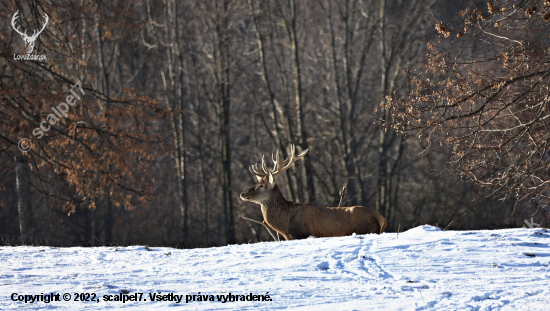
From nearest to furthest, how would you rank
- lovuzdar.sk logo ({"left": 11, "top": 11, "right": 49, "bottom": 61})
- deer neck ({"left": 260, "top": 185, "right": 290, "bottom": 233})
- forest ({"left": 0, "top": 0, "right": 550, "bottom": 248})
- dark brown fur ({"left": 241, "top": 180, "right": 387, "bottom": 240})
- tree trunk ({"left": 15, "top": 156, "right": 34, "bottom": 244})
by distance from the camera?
dark brown fur ({"left": 241, "top": 180, "right": 387, "bottom": 240}) → deer neck ({"left": 260, "top": 185, "right": 290, "bottom": 233}) → lovuzdar.sk logo ({"left": 11, "top": 11, "right": 49, "bottom": 61}) → tree trunk ({"left": 15, "top": 156, "right": 34, "bottom": 244}) → forest ({"left": 0, "top": 0, "right": 550, "bottom": 248})

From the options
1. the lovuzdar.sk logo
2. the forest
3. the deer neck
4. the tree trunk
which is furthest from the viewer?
the forest

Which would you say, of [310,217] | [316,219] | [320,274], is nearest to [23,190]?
[310,217]

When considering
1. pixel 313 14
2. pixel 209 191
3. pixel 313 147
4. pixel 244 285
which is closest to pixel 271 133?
pixel 313 147

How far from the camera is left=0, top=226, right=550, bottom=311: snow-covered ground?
560cm

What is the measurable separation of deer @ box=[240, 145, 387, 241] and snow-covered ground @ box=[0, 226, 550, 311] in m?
1.18

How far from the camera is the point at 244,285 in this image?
627 cm

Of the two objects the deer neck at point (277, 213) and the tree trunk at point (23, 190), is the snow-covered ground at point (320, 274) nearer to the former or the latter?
the deer neck at point (277, 213)

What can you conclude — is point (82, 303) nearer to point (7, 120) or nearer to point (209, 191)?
point (7, 120)

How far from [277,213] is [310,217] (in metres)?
0.62

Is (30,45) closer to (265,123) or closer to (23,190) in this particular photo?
(23,190)

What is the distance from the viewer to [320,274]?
6.69 m

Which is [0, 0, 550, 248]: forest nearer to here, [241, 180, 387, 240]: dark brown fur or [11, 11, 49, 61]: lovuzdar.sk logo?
[11, 11, 49, 61]: lovuzdar.sk logo

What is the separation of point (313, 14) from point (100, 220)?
12.3m

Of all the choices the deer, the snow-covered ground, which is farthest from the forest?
the snow-covered ground
